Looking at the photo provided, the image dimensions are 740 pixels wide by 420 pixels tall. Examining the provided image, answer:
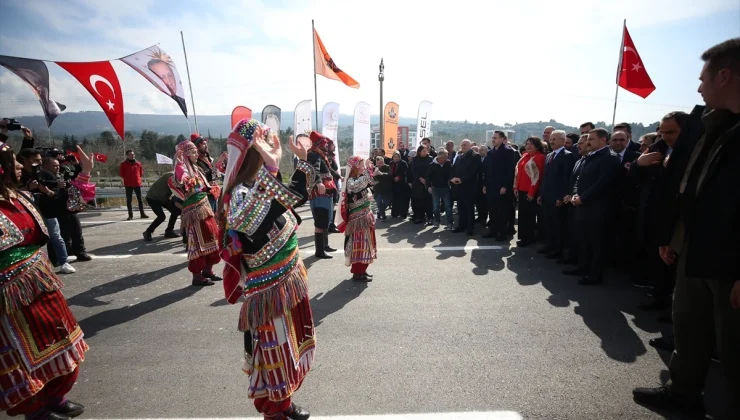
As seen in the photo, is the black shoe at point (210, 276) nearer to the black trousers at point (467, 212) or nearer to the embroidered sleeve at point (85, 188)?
the embroidered sleeve at point (85, 188)

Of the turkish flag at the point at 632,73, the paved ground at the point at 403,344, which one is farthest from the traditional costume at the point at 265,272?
the turkish flag at the point at 632,73

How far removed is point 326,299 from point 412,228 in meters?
5.11

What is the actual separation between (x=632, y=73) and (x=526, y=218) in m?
5.28

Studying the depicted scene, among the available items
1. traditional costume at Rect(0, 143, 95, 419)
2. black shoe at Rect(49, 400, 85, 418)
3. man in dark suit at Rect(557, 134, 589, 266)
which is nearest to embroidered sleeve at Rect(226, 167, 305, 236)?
traditional costume at Rect(0, 143, 95, 419)

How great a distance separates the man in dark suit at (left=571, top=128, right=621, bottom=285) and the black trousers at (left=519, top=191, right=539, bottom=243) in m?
2.04

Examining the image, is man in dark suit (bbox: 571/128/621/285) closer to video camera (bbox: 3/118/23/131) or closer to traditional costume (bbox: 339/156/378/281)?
traditional costume (bbox: 339/156/378/281)

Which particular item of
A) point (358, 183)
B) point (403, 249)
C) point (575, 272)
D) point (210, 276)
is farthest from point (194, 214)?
point (575, 272)

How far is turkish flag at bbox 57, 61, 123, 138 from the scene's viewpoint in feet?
26.1

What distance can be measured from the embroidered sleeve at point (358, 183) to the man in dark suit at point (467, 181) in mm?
3838

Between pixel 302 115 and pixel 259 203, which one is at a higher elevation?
pixel 302 115

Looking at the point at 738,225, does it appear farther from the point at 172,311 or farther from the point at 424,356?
the point at 172,311

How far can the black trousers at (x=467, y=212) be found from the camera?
8602 millimetres

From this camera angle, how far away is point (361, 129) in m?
16.2

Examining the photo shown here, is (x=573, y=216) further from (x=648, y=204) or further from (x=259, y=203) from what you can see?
(x=259, y=203)
